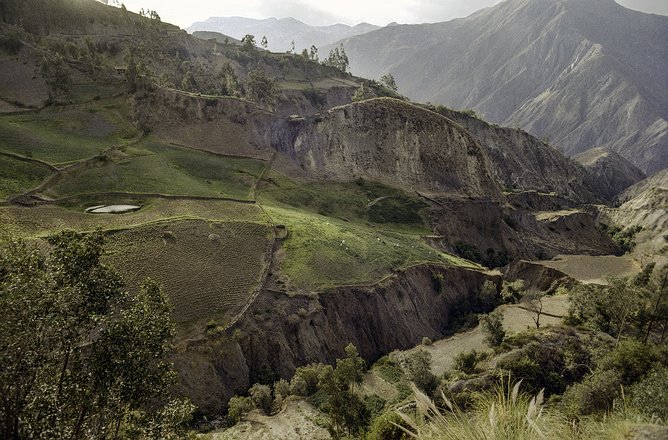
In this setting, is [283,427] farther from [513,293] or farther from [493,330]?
[513,293]

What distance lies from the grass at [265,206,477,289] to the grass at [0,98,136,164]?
29.9 m

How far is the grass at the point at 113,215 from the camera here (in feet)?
132

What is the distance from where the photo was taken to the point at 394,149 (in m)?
Answer: 97.9

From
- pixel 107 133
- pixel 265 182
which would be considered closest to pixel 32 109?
pixel 107 133

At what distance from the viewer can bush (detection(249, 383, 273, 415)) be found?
33969mm

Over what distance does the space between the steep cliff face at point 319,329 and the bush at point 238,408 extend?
2.47 meters

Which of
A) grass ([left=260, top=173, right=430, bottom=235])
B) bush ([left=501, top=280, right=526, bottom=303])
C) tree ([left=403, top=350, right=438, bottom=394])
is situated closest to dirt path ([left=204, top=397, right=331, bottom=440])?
tree ([left=403, top=350, right=438, bottom=394])

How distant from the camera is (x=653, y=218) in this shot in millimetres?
108562

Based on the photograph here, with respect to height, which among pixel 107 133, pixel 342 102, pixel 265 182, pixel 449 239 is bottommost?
pixel 449 239

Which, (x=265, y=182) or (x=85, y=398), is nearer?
(x=85, y=398)

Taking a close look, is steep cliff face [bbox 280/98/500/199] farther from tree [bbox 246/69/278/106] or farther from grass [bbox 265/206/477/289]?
grass [bbox 265/206/477/289]

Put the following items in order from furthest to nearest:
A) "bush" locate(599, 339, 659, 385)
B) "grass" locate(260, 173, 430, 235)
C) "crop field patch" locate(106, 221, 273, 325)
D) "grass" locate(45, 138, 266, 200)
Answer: "grass" locate(260, 173, 430, 235) → "grass" locate(45, 138, 266, 200) → "crop field patch" locate(106, 221, 273, 325) → "bush" locate(599, 339, 659, 385)

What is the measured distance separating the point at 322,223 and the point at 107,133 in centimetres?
4107

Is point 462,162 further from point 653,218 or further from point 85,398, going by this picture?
point 85,398
